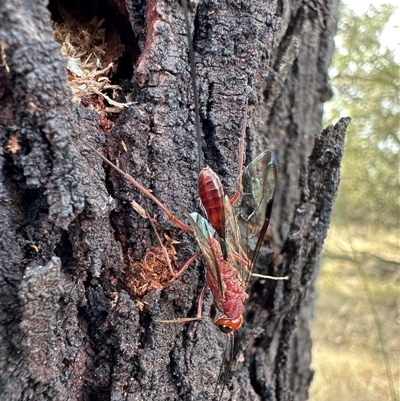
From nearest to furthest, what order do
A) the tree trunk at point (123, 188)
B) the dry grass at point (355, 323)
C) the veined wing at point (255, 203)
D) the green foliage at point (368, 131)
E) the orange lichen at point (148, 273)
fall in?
A: the tree trunk at point (123, 188)
the orange lichen at point (148, 273)
the veined wing at point (255, 203)
the green foliage at point (368, 131)
the dry grass at point (355, 323)

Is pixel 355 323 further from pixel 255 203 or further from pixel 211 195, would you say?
pixel 211 195

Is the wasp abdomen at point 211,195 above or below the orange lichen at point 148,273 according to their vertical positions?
above

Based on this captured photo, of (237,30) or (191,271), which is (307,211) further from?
(237,30)

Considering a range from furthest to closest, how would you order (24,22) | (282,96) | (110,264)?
(282,96) → (110,264) → (24,22)

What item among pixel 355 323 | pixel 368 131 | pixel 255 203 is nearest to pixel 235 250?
pixel 255 203

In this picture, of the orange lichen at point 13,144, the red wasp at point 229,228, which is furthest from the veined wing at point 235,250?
the orange lichen at point 13,144

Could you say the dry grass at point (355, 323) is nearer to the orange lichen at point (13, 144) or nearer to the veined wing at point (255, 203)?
the veined wing at point (255, 203)

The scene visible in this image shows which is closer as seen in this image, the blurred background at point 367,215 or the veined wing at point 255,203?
the veined wing at point 255,203

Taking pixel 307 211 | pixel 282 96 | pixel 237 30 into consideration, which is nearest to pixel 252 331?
pixel 307 211
